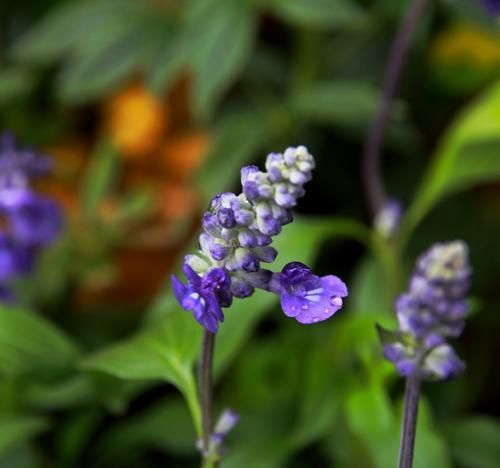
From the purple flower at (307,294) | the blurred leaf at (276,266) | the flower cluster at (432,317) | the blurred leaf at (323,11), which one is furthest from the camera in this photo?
the blurred leaf at (323,11)

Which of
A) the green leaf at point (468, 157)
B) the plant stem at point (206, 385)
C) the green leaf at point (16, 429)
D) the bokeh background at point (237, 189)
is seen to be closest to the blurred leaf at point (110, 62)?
the bokeh background at point (237, 189)

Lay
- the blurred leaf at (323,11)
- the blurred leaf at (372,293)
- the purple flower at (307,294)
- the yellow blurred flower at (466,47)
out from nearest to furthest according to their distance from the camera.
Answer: the purple flower at (307,294) → the blurred leaf at (372,293) → the blurred leaf at (323,11) → the yellow blurred flower at (466,47)

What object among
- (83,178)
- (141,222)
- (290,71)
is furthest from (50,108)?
(290,71)

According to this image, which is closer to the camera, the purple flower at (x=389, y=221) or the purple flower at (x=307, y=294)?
the purple flower at (x=307, y=294)

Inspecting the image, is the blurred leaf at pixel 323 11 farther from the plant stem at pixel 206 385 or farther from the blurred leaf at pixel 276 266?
the plant stem at pixel 206 385

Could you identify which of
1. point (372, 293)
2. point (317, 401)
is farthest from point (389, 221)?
point (317, 401)

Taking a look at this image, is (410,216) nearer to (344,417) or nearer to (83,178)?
(344,417)

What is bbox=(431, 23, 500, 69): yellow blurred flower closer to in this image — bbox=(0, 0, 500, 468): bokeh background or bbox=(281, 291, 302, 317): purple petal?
bbox=(0, 0, 500, 468): bokeh background
